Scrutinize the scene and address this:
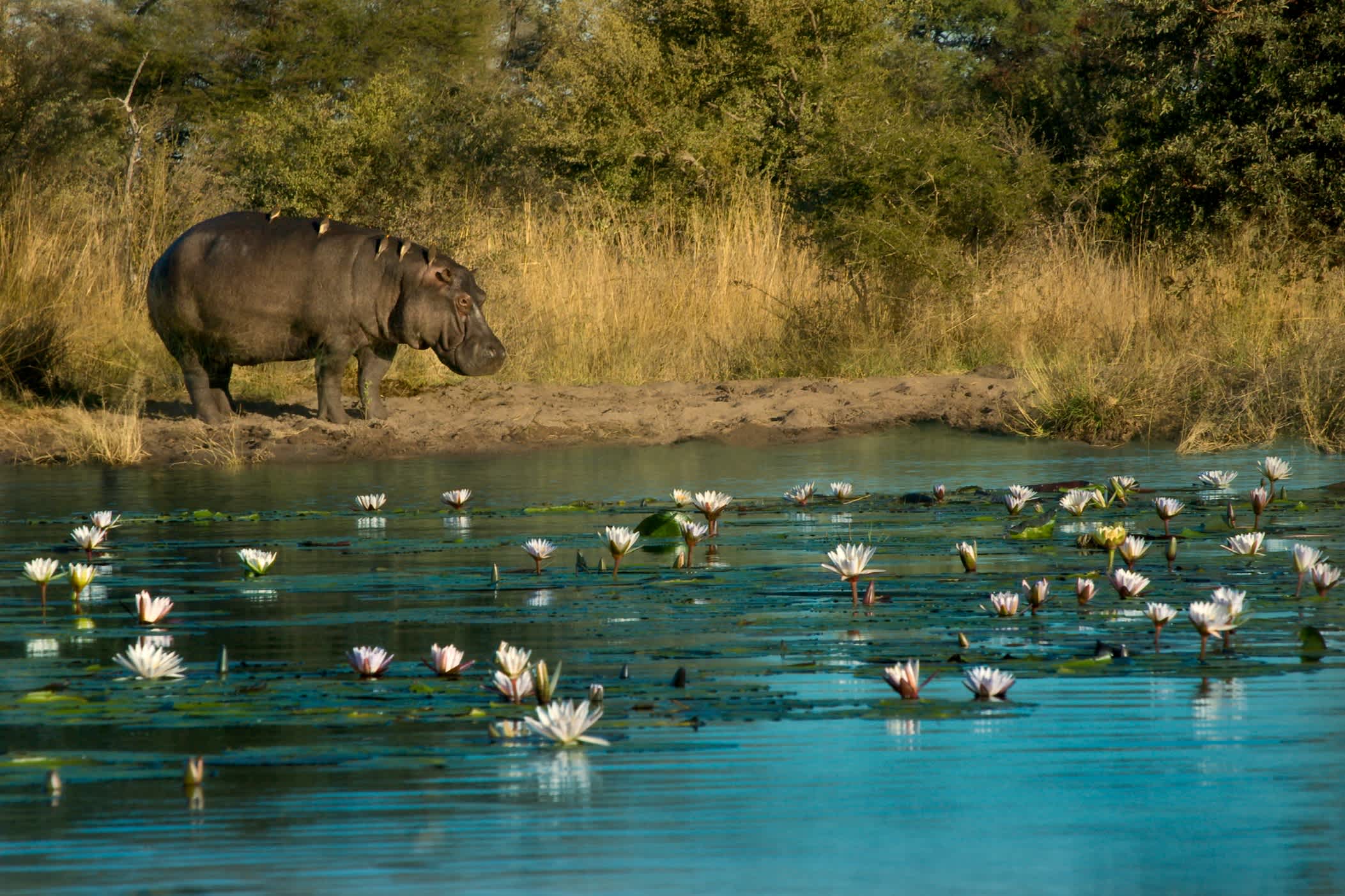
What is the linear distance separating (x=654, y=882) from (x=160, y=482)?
24.6 feet

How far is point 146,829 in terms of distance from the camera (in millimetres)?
2447

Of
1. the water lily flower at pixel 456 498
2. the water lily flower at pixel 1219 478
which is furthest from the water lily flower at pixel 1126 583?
the water lily flower at pixel 456 498

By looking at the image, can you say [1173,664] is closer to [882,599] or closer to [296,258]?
[882,599]

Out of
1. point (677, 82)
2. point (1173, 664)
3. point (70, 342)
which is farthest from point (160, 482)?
point (677, 82)

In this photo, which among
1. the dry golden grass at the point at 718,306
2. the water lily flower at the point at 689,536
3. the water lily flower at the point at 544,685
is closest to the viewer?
the water lily flower at the point at 544,685

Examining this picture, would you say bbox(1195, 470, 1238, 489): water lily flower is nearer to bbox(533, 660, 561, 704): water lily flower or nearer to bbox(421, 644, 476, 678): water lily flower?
bbox(421, 644, 476, 678): water lily flower

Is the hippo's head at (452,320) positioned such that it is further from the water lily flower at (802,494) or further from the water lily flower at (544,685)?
the water lily flower at (544,685)

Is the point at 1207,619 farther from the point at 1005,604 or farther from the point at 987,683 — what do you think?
the point at 1005,604

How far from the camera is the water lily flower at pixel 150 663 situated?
3404 millimetres

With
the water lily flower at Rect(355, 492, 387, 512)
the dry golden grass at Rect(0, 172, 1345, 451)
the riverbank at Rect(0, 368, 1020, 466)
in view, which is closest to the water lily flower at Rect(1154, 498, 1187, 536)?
the water lily flower at Rect(355, 492, 387, 512)

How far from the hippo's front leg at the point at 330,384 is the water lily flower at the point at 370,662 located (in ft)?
24.7

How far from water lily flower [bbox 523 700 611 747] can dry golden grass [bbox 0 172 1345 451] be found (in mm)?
8277

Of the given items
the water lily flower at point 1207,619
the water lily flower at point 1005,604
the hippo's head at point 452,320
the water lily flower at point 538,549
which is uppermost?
the hippo's head at point 452,320

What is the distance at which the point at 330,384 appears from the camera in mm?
10953
